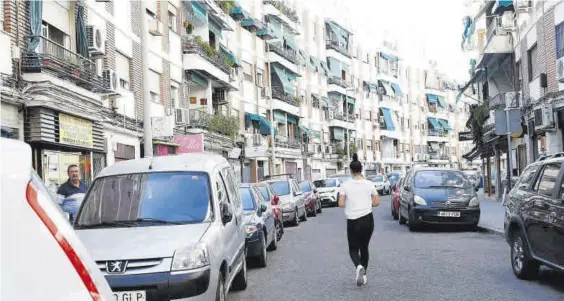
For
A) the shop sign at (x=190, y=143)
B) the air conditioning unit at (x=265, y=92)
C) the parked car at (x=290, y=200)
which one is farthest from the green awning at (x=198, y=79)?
the air conditioning unit at (x=265, y=92)

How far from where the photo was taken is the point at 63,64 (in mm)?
15047

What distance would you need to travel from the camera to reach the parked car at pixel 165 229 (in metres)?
5.78

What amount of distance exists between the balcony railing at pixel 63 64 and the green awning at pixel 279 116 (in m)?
25.0

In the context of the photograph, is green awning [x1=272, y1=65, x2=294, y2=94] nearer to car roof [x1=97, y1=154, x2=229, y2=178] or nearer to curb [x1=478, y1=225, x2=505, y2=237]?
curb [x1=478, y1=225, x2=505, y2=237]

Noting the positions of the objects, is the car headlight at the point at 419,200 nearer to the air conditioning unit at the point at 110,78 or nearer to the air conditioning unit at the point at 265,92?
the air conditioning unit at the point at 110,78

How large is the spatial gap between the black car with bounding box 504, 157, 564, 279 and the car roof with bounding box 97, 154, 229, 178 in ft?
13.2

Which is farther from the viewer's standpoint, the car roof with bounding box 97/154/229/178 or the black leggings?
the black leggings

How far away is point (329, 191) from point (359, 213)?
23.6 metres

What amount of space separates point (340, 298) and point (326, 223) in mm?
12998

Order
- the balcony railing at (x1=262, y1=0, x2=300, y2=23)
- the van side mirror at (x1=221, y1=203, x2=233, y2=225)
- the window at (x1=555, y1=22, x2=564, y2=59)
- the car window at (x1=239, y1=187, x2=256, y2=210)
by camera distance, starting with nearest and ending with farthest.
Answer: the van side mirror at (x1=221, y1=203, x2=233, y2=225)
the car window at (x1=239, y1=187, x2=256, y2=210)
the window at (x1=555, y1=22, x2=564, y2=59)
the balcony railing at (x1=262, y1=0, x2=300, y2=23)

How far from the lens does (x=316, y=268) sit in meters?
10.4

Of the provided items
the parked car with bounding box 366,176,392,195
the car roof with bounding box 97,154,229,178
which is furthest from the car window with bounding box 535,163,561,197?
the parked car with bounding box 366,176,392,195

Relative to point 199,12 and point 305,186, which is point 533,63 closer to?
point 305,186

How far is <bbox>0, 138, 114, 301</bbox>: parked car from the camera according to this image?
6.70 feet
